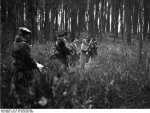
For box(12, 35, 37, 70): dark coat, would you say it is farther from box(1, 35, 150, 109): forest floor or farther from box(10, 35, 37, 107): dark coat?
box(1, 35, 150, 109): forest floor

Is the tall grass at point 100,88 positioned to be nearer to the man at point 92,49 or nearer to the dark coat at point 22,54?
the dark coat at point 22,54

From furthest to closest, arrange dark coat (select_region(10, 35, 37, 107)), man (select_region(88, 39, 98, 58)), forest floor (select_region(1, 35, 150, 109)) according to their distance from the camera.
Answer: man (select_region(88, 39, 98, 58)) → dark coat (select_region(10, 35, 37, 107)) → forest floor (select_region(1, 35, 150, 109))

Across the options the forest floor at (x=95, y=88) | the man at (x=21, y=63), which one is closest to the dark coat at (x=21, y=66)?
the man at (x=21, y=63)


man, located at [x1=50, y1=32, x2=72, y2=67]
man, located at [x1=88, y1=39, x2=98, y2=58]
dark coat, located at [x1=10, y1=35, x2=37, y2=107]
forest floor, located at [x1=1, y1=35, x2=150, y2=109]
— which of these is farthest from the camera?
man, located at [x1=88, y1=39, x2=98, y2=58]

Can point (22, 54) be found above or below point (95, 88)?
above

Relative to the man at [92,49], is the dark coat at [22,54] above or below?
above

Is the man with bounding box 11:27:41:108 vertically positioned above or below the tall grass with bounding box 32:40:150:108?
above

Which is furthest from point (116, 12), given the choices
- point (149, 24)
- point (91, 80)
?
point (91, 80)

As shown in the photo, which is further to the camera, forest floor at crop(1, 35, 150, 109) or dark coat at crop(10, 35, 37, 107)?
dark coat at crop(10, 35, 37, 107)

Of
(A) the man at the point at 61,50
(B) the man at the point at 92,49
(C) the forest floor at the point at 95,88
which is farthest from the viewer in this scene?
(B) the man at the point at 92,49

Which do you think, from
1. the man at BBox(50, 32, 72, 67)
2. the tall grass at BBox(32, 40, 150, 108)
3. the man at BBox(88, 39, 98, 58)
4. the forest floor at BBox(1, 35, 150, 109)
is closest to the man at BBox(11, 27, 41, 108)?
the forest floor at BBox(1, 35, 150, 109)

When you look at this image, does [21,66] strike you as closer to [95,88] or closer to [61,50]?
[95,88]

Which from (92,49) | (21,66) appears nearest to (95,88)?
(21,66)

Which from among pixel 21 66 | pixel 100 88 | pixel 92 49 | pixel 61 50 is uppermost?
pixel 61 50
